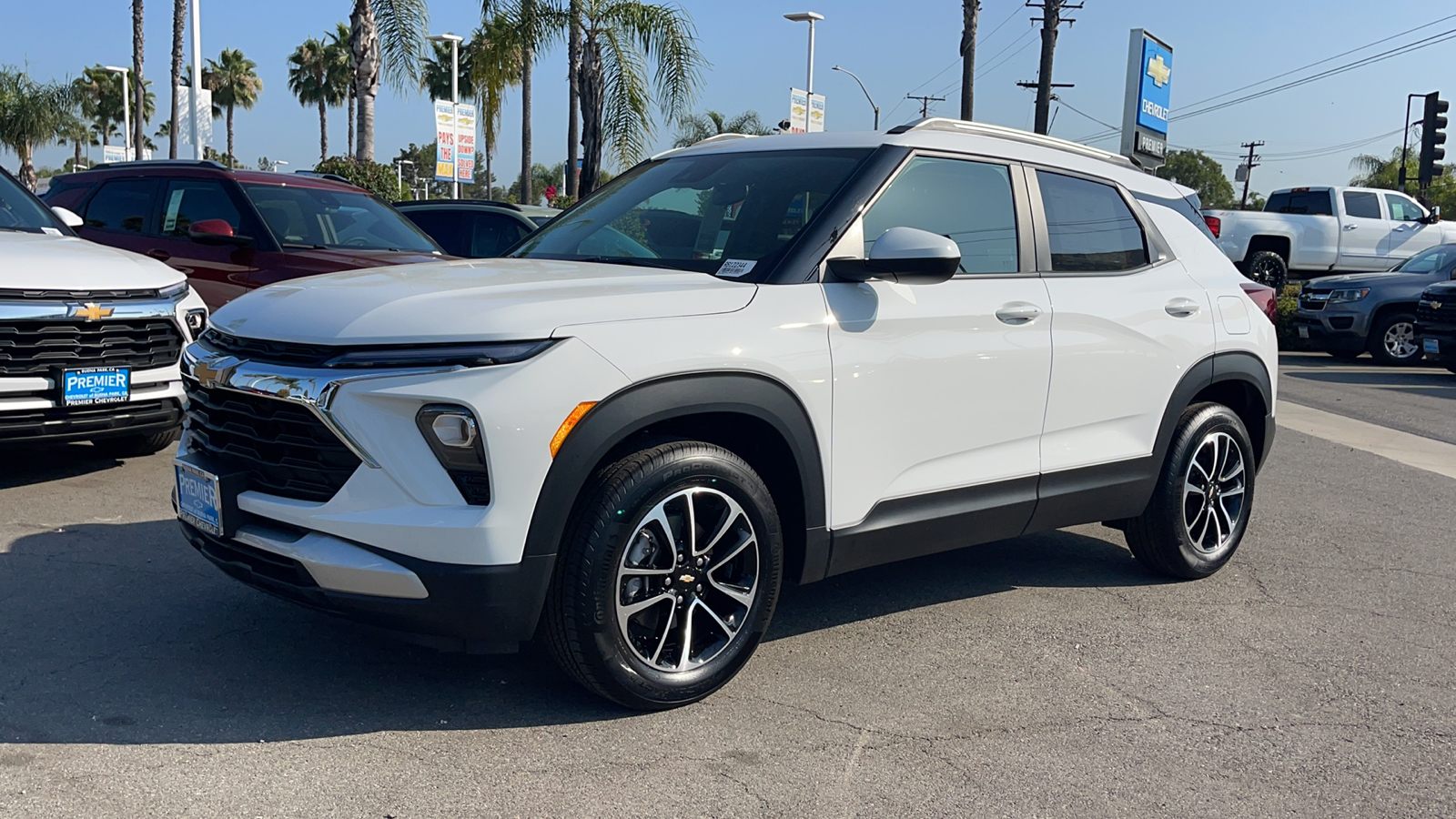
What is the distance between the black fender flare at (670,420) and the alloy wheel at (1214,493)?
2.13 meters

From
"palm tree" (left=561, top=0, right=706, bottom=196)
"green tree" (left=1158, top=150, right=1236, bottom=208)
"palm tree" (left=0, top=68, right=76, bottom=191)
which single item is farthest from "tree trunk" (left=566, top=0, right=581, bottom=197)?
"green tree" (left=1158, top=150, right=1236, bottom=208)

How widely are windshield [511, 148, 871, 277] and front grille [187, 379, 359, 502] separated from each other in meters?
1.34

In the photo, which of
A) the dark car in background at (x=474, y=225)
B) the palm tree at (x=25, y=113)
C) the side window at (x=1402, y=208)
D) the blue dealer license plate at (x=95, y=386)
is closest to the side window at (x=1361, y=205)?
the side window at (x=1402, y=208)

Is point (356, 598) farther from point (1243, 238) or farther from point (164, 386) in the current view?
point (1243, 238)

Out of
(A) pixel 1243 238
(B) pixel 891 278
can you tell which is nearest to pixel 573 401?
(B) pixel 891 278

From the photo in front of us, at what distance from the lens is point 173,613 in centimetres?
428

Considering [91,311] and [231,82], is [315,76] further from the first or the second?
[91,311]

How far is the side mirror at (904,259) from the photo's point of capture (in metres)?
3.71

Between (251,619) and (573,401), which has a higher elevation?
(573,401)

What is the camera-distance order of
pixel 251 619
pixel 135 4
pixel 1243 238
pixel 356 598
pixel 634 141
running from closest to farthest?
pixel 356 598
pixel 251 619
pixel 634 141
pixel 1243 238
pixel 135 4

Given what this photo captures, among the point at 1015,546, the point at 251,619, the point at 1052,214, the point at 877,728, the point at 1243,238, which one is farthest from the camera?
the point at 1243,238

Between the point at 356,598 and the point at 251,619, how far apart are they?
4.12 feet

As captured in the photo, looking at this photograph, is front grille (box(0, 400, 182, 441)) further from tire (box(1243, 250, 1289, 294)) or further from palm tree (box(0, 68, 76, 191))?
palm tree (box(0, 68, 76, 191))

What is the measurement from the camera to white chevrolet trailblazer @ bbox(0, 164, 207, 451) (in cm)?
561
